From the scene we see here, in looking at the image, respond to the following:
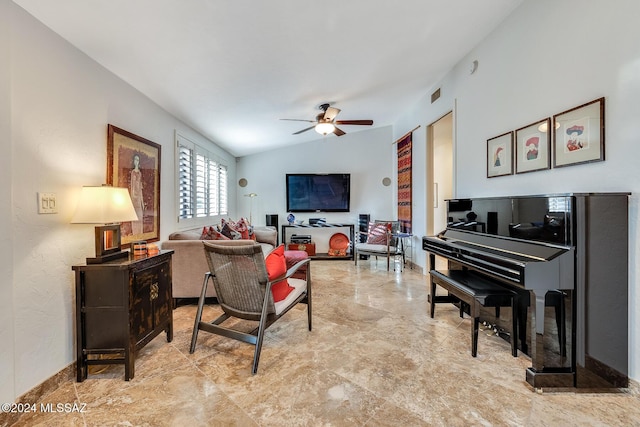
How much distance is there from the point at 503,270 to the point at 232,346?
7.04 feet

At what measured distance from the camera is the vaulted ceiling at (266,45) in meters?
1.86

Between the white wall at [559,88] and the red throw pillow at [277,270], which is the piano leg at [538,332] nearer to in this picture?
the white wall at [559,88]

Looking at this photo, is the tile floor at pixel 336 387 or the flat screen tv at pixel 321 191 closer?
the tile floor at pixel 336 387

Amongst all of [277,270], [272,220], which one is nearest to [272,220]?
A: [272,220]

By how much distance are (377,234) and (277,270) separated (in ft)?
11.6

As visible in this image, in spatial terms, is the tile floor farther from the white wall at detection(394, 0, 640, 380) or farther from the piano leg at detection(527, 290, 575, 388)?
the white wall at detection(394, 0, 640, 380)

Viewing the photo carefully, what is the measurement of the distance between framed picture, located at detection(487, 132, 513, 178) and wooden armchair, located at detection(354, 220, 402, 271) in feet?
7.43

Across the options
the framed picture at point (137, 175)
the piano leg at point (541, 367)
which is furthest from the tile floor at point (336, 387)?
the framed picture at point (137, 175)

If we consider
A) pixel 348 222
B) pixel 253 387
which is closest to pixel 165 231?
pixel 253 387

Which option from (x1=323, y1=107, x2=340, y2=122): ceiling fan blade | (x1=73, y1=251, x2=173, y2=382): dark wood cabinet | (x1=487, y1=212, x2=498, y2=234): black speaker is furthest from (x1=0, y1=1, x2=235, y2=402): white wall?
(x1=487, y1=212, x2=498, y2=234): black speaker

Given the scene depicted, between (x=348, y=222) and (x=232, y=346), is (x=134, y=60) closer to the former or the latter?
(x=232, y=346)

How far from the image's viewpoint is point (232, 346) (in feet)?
7.63

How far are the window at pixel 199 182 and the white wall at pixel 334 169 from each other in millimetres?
903

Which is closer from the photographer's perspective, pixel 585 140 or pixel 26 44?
pixel 26 44
